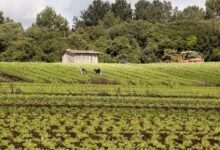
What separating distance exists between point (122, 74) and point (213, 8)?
86.3 m

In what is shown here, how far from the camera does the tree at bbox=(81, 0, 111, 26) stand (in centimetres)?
14762

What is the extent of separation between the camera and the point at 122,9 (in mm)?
152375

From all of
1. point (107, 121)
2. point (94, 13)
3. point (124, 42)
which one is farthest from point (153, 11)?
point (107, 121)

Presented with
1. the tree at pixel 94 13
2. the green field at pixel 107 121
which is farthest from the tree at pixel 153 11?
the green field at pixel 107 121

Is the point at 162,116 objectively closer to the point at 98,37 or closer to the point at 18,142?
the point at 18,142

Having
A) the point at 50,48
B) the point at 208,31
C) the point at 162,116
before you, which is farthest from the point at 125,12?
the point at 162,116

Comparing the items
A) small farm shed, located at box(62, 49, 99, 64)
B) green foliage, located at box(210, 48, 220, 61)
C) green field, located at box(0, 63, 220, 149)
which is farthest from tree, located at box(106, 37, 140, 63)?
green field, located at box(0, 63, 220, 149)

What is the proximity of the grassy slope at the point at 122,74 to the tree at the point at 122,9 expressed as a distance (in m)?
101

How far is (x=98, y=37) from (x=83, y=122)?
80.6m

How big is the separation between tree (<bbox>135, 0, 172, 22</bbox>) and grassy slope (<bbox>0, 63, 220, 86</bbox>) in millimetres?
87921

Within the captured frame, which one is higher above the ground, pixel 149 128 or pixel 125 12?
pixel 125 12

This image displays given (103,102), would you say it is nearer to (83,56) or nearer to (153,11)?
(83,56)

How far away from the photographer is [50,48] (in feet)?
258

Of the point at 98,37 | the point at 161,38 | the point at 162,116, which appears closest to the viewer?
the point at 162,116
